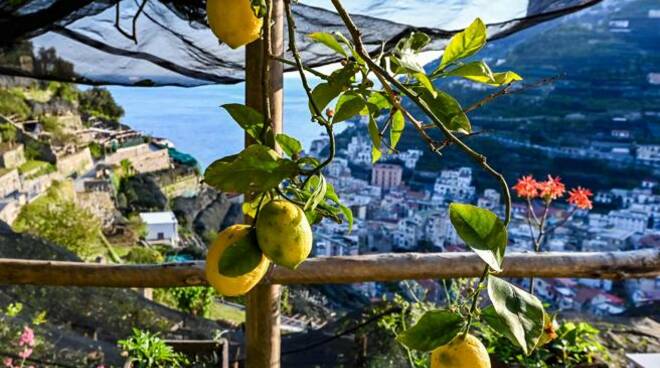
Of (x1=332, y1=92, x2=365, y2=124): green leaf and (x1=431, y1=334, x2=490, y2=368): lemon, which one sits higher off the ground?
(x1=332, y1=92, x2=365, y2=124): green leaf

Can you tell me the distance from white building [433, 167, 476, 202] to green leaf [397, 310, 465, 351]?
5.82m

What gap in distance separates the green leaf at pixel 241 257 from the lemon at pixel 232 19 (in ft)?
0.43

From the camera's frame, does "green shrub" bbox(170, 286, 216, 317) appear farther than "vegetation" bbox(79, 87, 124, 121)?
No

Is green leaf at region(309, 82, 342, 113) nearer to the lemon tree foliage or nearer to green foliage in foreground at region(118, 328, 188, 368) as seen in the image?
the lemon tree foliage

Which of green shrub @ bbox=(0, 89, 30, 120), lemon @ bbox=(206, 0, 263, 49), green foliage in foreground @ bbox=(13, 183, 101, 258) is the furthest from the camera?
green shrub @ bbox=(0, 89, 30, 120)

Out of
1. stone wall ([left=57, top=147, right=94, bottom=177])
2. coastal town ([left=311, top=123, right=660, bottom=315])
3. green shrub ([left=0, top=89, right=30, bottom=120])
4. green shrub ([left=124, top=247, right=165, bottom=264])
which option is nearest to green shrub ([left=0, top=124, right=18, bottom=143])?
green shrub ([left=0, top=89, right=30, bottom=120])

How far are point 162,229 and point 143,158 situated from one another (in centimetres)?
458

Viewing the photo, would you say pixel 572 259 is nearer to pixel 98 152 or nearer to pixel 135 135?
pixel 98 152

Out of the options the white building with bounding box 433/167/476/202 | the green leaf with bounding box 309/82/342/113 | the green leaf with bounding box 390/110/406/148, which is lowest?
the white building with bounding box 433/167/476/202

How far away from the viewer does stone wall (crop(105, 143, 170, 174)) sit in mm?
19828

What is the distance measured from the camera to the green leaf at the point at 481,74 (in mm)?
356

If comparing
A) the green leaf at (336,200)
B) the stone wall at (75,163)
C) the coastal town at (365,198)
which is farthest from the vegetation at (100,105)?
the green leaf at (336,200)

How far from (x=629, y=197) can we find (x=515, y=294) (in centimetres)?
776

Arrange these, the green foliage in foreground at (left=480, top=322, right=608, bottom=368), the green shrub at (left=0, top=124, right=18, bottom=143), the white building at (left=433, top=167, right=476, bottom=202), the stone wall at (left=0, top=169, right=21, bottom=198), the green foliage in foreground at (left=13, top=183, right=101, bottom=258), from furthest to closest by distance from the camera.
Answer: the green shrub at (left=0, top=124, right=18, bottom=143), the stone wall at (left=0, top=169, right=21, bottom=198), the green foliage in foreground at (left=13, top=183, right=101, bottom=258), the white building at (left=433, top=167, right=476, bottom=202), the green foliage in foreground at (left=480, top=322, right=608, bottom=368)
